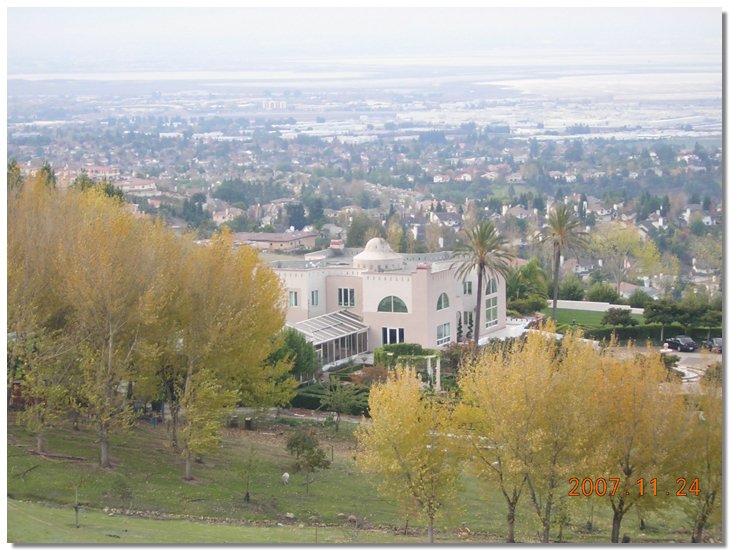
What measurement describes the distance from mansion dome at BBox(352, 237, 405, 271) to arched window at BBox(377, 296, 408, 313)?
85cm

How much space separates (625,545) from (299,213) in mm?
62889

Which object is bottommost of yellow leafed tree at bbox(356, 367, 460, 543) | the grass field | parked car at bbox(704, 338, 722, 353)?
parked car at bbox(704, 338, 722, 353)

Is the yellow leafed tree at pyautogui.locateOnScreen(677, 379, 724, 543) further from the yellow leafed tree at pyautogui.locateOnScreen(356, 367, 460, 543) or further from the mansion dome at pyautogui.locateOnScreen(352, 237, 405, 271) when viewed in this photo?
the mansion dome at pyautogui.locateOnScreen(352, 237, 405, 271)

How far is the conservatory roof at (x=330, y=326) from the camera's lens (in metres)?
27.1

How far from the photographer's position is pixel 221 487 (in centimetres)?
1664

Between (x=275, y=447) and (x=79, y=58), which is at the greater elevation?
(x=79, y=58)

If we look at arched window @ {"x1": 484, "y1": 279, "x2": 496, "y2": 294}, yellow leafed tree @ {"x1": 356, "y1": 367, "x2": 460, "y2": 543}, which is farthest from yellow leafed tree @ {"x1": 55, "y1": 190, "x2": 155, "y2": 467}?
arched window @ {"x1": 484, "y1": 279, "x2": 496, "y2": 294}

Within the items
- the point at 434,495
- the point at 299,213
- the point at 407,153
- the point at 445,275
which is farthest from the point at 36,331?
the point at 407,153

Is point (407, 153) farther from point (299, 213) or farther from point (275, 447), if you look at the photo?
point (275, 447)

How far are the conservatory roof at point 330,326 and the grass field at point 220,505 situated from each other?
8535mm

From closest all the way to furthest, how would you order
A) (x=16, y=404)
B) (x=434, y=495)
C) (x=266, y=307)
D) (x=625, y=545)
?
(x=625, y=545), (x=434, y=495), (x=16, y=404), (x=266, y=307)

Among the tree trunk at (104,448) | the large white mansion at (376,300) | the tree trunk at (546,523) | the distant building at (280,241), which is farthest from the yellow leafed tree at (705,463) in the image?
the distant building at (280,241)

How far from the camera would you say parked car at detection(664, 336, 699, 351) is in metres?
28.2

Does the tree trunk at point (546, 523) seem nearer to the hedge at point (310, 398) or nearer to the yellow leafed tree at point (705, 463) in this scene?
the yellow leafed tree at point (705, 463)
